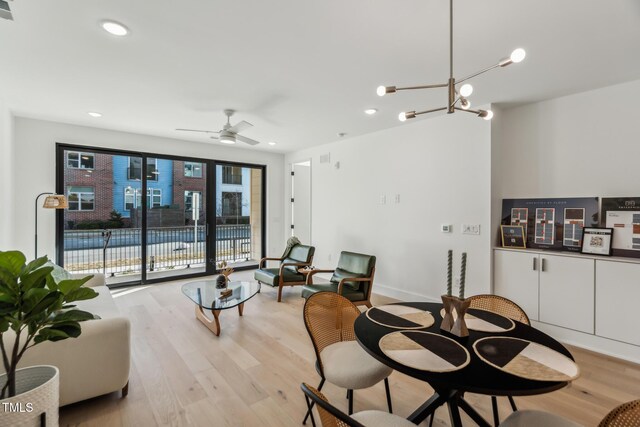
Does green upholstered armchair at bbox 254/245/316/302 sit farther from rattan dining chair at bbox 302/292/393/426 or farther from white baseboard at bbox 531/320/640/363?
white baseboard at bbox 531/320/640/363

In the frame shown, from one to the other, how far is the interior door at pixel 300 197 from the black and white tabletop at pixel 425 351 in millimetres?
5190

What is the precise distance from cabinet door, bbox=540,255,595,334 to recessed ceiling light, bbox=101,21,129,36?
448 centimetres

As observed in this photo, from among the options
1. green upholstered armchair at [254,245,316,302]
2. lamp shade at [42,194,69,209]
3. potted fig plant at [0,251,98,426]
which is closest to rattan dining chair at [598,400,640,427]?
potted fig plant at [0,251,98,426]

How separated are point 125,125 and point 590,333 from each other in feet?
21.7

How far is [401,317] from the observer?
1.88 metres

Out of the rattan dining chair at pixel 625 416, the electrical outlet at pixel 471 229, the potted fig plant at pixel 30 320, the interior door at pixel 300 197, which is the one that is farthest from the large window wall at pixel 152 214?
the rattan dining chair at pixel 625 416

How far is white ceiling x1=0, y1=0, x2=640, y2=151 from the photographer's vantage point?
1.95m

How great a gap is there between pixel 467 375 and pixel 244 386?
1.83m

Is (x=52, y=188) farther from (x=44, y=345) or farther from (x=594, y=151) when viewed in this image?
(x=594, y=151)

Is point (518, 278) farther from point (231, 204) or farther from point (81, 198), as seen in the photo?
point (81, 198)

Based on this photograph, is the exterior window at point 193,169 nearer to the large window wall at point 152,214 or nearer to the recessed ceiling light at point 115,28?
the large window wall at point 152,214

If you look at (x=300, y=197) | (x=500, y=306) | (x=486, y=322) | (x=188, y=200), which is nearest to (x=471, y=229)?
(x=500, y=306)

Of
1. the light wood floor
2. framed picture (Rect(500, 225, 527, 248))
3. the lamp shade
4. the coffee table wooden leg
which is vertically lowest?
the light wood floor

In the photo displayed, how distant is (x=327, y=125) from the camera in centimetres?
461
